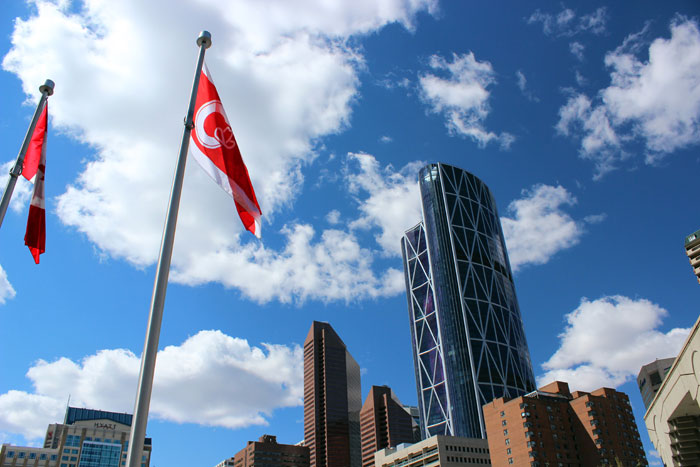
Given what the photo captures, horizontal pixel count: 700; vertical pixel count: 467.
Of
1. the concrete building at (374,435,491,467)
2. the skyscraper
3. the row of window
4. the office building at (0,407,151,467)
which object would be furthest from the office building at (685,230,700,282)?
the row of window

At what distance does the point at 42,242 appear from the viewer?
71.5 feet

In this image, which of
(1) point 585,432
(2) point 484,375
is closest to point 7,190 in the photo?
(1) point 585,432

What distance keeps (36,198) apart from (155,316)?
38.3 feet

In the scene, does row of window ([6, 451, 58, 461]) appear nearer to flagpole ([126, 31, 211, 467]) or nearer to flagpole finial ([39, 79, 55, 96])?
flagpole finial ([39, 79, 55, 96])

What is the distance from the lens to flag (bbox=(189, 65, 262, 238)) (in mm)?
16812

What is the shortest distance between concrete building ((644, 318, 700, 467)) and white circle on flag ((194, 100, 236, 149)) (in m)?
28.2

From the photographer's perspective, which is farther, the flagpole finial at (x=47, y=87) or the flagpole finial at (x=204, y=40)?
the flagpole finial at (x=47, y=87)

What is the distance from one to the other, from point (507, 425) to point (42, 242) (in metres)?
120

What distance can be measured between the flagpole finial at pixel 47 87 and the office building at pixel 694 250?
114 m

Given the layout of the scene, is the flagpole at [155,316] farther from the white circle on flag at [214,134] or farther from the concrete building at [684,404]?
the concrete building at [684,404]

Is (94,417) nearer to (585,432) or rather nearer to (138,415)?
(585,432)

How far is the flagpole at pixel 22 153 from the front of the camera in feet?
66.8

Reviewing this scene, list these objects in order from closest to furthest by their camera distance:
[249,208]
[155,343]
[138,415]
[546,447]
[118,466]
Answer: [138,415]
[155,343]
[249,208]
[546,447]
[118,466]

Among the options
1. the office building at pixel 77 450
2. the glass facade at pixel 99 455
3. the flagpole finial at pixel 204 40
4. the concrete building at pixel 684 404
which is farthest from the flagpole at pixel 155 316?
the glass facade at pixel 99 455
